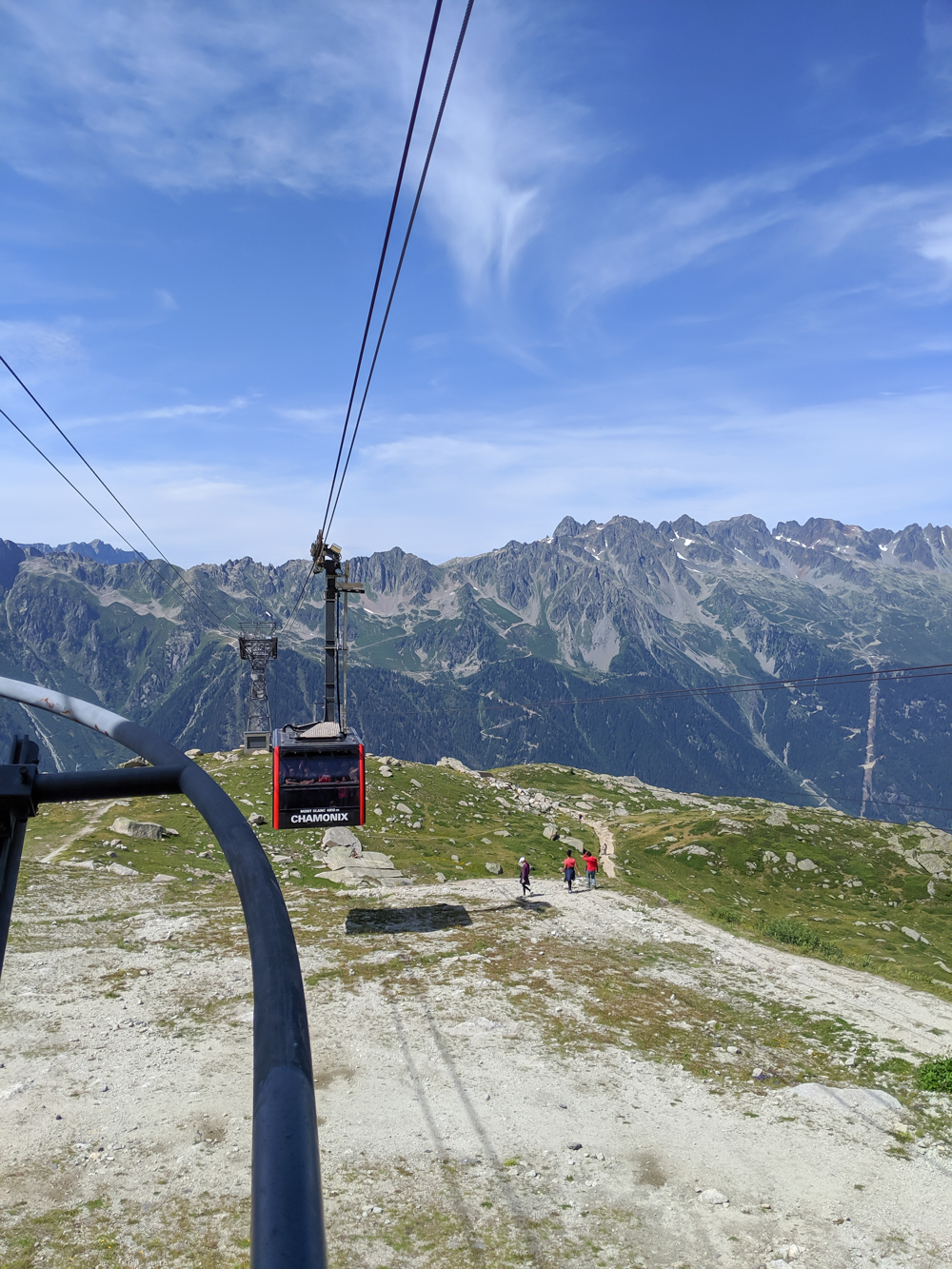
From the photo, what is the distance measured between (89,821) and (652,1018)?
125 ft

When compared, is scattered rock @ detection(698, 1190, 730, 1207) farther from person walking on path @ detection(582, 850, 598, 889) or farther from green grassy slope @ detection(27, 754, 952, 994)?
person walking on path @ detection(582, 850, 598, 889)

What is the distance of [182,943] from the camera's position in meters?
26.7

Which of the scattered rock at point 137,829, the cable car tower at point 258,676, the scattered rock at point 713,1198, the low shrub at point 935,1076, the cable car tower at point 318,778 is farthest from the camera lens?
the cable car tower at point 258,676

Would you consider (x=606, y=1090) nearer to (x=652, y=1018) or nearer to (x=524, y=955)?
(x=652, y=1018)

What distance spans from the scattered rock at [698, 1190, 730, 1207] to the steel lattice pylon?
47774mm

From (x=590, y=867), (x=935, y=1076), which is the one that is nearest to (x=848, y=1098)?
(x=935, y=1076)

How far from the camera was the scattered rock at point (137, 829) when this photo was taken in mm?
43656

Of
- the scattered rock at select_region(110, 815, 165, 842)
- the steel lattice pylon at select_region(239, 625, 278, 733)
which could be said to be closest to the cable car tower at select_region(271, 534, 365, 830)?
the scattered rock at select_region(110, 815, 165, 842)

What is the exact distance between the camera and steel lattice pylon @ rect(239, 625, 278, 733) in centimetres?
5925

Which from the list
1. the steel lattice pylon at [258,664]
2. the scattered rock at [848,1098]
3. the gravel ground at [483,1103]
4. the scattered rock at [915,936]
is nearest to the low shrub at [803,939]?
the gravel ground at [483,1103]

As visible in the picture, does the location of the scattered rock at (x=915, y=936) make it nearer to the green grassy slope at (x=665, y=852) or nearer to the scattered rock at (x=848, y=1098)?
the green grassy slope at (x=665, y=852)

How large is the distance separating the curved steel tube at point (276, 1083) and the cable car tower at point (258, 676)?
49.1m

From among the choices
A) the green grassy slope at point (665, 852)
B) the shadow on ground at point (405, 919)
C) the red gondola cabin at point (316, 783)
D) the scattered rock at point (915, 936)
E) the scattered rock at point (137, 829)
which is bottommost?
the scattered rock at point (915, 936)

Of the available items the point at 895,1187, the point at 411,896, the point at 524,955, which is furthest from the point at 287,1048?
the point at 411,896
